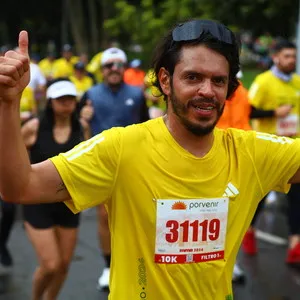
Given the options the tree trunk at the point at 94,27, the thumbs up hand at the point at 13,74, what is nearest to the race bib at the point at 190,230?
the thumbs up hand at the point at 13,74

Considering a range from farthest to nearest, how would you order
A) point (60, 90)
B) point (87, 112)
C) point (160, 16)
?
point (160, 16), point (87, 112), point (60, 90)

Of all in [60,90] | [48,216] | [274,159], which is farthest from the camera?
[60,90]

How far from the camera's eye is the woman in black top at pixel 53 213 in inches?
204

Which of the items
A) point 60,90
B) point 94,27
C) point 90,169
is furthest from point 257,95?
point 94,27

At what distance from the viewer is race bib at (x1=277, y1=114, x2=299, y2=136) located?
730cm

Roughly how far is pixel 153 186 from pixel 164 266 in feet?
0.98

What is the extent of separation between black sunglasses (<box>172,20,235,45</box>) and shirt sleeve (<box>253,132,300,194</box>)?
1.45 feet

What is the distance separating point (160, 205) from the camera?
278 centimetres

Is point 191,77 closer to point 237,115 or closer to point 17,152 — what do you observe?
point 17,152

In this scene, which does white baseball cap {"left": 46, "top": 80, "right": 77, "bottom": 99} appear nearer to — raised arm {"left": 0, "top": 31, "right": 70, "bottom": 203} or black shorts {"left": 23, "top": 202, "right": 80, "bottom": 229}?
black shorts {"left": 23, "top": 202, "right": 80, "bottom": 229}

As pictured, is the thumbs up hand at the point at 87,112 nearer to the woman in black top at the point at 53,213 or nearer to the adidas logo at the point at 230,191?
the woman in black top at the point at 53,213

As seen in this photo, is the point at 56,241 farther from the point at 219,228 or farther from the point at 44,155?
the point at 219,228

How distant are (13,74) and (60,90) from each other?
3368 millimetres

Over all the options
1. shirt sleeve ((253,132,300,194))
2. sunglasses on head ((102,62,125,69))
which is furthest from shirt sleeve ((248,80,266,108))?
shirt sleeve ((253,132,300,194))
